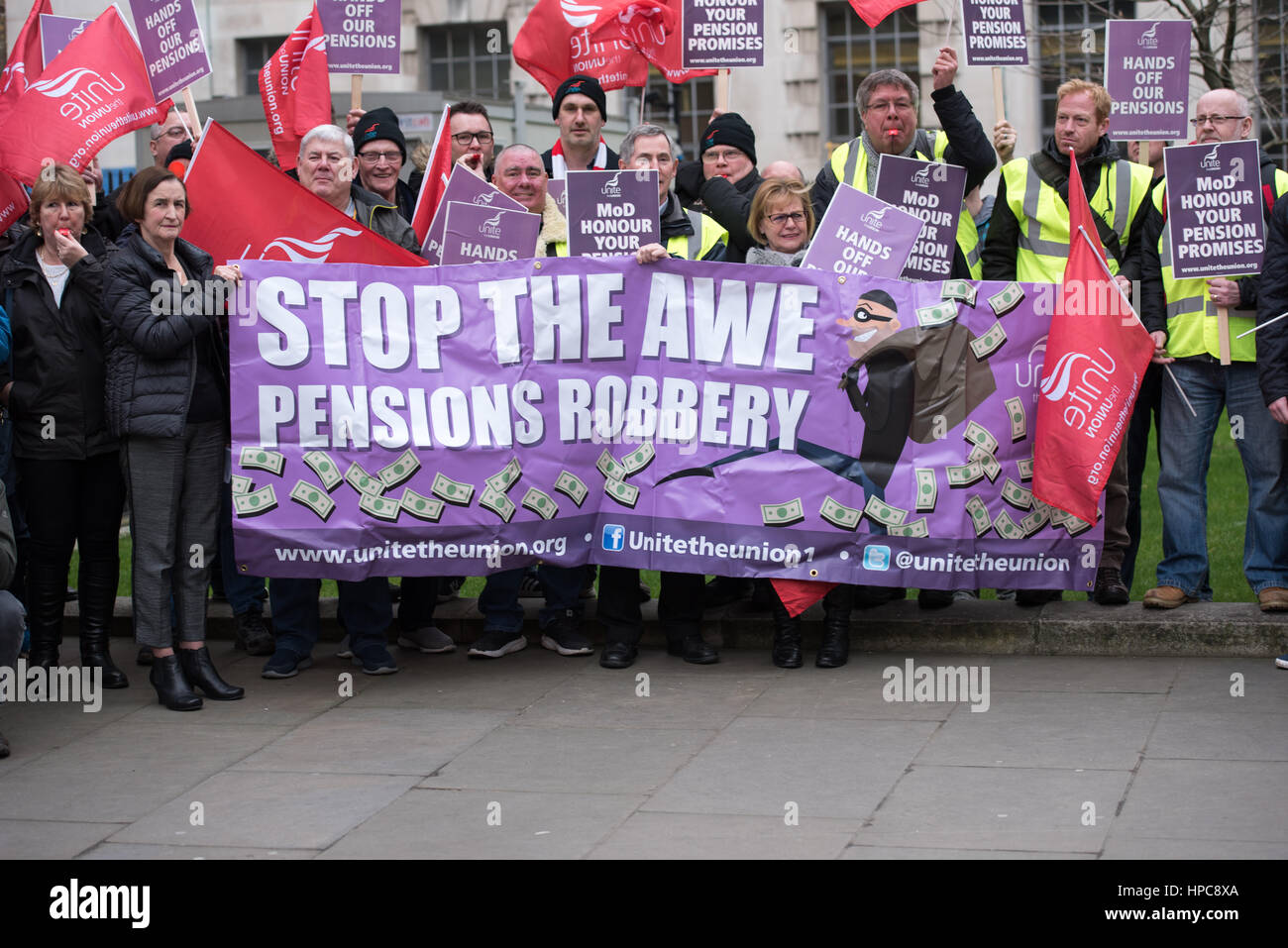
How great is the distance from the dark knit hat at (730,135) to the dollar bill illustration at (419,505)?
257cm

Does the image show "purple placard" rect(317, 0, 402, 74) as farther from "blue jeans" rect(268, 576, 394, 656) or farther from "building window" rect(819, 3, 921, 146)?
"building window" rect(819, 3, 921, 146)

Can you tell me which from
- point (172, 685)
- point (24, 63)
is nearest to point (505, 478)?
point (172, 685)

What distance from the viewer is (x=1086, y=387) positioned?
7465mm

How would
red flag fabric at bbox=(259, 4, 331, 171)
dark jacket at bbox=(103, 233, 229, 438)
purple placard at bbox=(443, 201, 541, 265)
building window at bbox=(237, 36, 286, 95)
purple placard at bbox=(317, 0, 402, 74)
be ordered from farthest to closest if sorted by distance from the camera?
building window at bbox=(237, 36, 286, 95)
purple placard at bbox=(317, 0, 402, 74)
red flag fabric at bbox=(259, 4, 331, 171)
purple placard at bbox=(443, 201, 541, 265)
dark jacket at bbox=(103, 233, 229, 438)

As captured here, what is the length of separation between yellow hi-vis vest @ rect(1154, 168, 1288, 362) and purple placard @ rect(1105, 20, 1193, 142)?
1.74 feet

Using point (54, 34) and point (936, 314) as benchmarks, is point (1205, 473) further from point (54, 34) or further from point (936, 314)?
point (54, 34)

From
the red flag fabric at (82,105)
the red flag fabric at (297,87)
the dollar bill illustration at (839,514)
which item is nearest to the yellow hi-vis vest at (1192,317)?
the dollar bill illustration at (839,514)

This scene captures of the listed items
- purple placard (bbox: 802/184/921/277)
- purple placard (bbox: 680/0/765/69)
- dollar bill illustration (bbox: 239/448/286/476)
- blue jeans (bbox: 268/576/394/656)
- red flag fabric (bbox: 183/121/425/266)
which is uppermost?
purple placard (bbox: 680/0/765/69)

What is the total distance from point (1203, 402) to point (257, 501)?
4.24 metres

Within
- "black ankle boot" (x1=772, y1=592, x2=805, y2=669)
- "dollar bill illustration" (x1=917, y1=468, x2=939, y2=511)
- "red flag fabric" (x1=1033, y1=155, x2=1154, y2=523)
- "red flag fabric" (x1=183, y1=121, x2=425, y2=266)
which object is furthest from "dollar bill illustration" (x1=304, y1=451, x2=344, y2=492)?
"red flag fabric" (x1=1033, y1=155, x2=1154, y2=523)

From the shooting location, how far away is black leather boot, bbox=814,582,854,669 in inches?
302

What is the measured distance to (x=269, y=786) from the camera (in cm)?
609

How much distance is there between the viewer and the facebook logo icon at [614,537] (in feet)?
25.2

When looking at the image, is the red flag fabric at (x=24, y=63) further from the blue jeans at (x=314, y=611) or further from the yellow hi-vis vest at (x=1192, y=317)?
the yellow hi-vis vest at (x=1192, y=317)
